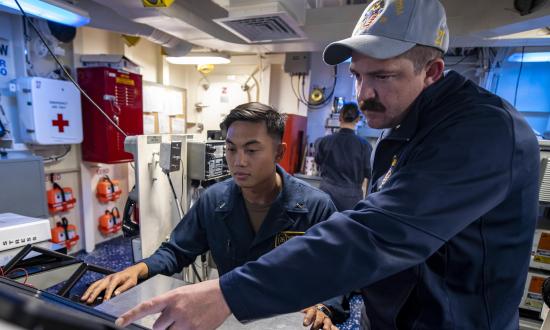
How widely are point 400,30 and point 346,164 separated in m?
2.16

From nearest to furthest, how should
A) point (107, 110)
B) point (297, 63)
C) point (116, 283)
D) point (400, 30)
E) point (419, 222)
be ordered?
1. point (419, 222)
2. point (400, 30)
3. point (116, 283)
4. point (107, 110)
5. point (297, 63)

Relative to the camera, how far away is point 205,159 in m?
2.10

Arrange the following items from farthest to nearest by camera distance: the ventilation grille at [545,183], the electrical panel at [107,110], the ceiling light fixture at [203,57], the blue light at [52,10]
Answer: the ceiling light fixture at [203,57] < the electrical panel at [107,110] < the blue light at [52,10] < the ventilation grille at [545,183]

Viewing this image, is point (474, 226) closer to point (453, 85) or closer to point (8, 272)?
point (453, 85)

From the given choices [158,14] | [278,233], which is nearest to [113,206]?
[158,14]

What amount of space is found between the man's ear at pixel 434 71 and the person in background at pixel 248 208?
2.36 feet

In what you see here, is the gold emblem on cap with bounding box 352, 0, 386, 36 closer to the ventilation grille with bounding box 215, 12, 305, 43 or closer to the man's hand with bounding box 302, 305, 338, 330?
the man's hand with bounding box 302, 305, 338, 330

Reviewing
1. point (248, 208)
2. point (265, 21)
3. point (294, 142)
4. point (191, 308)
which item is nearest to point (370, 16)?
point (191, 308)

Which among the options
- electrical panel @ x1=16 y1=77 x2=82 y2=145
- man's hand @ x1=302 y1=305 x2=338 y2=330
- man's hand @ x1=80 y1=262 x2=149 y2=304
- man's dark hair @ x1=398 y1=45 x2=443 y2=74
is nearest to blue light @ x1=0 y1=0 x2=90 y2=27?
electrical panel @ x1=16 y1=77 x2=82 y2=145

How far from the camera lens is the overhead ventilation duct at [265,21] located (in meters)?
2.24

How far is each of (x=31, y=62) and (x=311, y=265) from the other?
3.46 meters

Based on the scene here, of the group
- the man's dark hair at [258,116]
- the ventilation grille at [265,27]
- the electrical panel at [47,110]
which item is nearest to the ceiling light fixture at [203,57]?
the ventilation grille at [265,27]

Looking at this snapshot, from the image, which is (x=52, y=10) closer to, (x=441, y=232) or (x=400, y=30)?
(x=400, y=30)

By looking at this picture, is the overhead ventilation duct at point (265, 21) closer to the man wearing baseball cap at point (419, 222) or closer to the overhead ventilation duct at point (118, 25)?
the overhead ventilation duct at point (118, 25)
